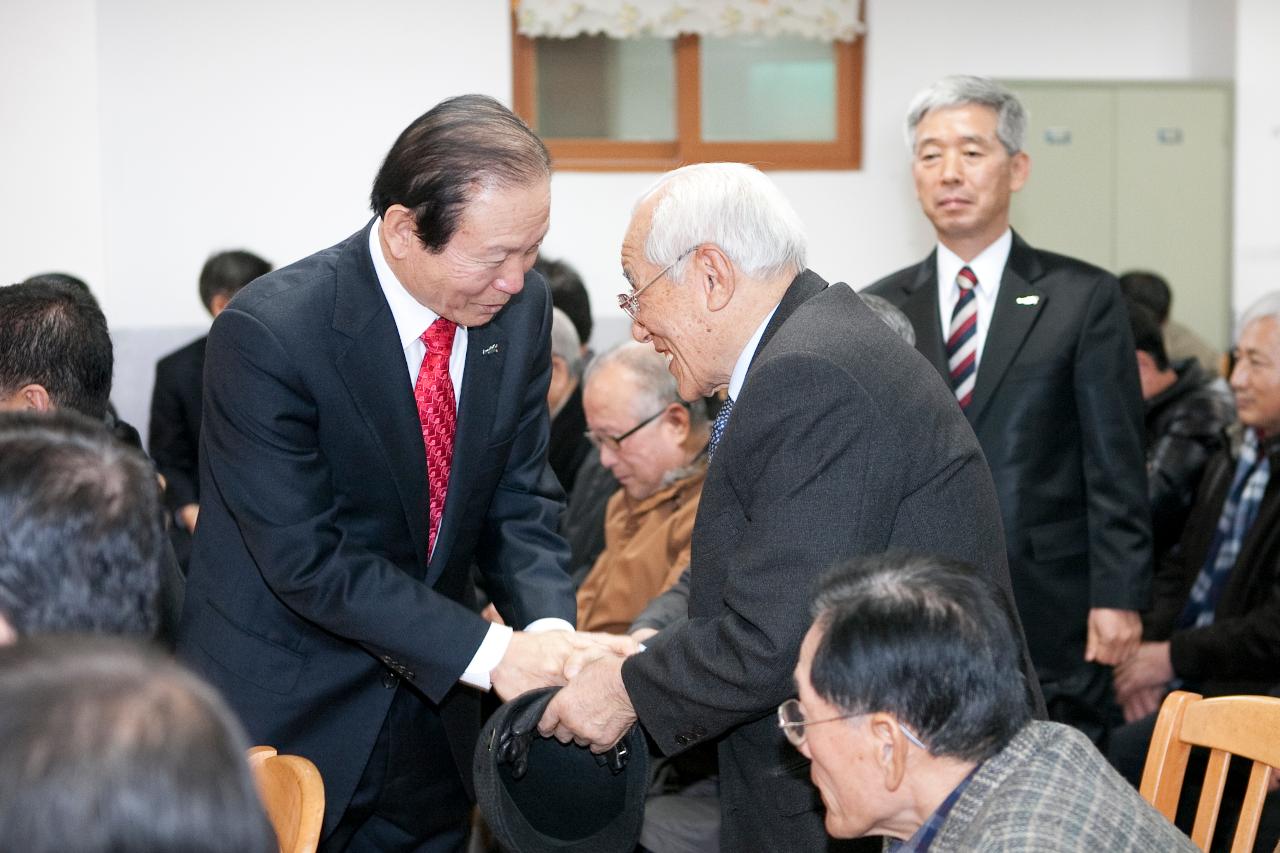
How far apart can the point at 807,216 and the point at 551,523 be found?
14.4ft

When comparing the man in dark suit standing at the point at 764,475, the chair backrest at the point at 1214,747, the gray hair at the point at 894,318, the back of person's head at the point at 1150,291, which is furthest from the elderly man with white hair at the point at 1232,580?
the back of person's head at the point at 1150,291

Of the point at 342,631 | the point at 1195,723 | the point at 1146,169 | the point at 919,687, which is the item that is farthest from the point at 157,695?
the point at 1146,169

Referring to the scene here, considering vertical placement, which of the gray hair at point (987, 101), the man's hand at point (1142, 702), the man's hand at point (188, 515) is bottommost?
the man's hand at point (1142, 702)

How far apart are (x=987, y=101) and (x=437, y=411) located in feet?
5.99

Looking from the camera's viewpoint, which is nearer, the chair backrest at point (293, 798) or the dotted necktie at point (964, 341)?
the chair backrest at point (293, 798)

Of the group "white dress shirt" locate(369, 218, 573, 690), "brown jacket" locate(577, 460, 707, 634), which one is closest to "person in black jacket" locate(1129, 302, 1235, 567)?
"brown jacket" locate(577, 460, 707, 634)

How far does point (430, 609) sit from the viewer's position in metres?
2.14

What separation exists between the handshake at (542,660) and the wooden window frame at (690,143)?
4.45m

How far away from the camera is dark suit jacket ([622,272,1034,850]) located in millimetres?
1808

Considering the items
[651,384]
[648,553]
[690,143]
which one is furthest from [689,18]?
[648,553]

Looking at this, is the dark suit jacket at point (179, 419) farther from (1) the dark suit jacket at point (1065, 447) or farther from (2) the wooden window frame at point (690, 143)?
(1) the dark suit jacket at point (1065, 447)

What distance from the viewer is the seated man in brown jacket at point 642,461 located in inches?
129

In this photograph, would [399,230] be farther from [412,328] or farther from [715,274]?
[715,274]

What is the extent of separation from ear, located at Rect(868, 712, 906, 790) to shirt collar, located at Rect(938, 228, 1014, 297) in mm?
2030
